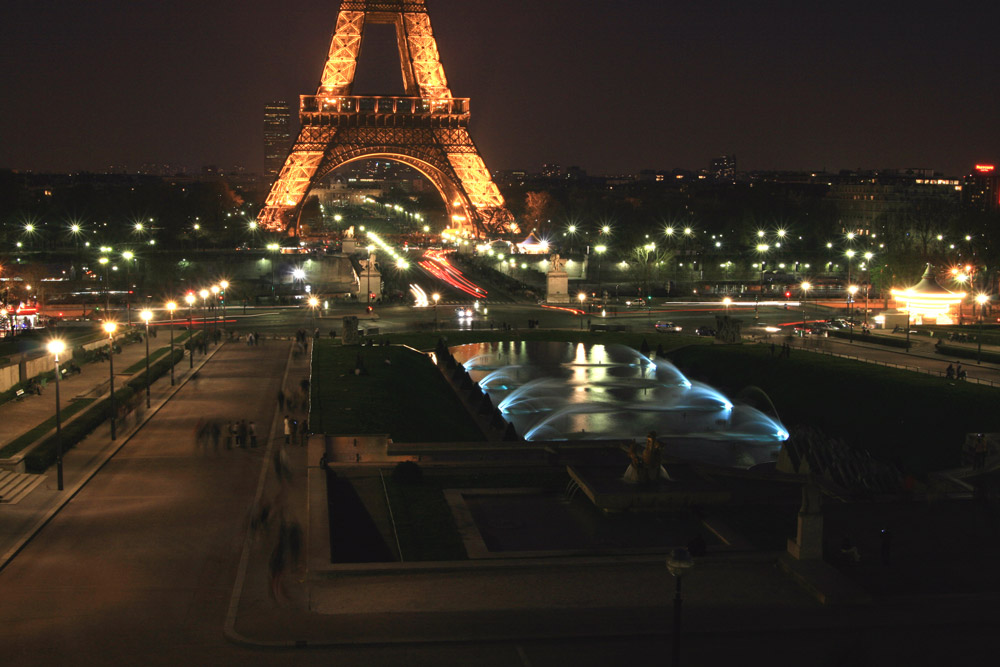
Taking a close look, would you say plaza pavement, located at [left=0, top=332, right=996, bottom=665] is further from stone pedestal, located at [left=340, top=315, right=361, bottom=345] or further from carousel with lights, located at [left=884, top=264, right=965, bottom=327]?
carousel with lights, located at [left=884, top=264, right=965, bottom=327]

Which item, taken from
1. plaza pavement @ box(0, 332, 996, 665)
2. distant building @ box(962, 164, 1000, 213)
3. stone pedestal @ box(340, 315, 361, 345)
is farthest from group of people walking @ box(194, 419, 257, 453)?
distant building @ box(962, 164, 1000, 213)

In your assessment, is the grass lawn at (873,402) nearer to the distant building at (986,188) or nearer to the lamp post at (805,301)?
the lamp post at (805,301)

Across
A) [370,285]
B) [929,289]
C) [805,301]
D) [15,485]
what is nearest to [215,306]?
[370,285]

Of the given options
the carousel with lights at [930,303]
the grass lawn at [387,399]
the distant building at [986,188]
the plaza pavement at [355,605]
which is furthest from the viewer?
the distant building at [986,188]

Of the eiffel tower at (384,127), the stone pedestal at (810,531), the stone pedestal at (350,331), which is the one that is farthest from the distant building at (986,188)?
the stone pedestal at (810,531)

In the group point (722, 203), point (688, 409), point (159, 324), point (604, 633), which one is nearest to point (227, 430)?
point (604, 633)

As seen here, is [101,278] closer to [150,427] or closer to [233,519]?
[150,427]
